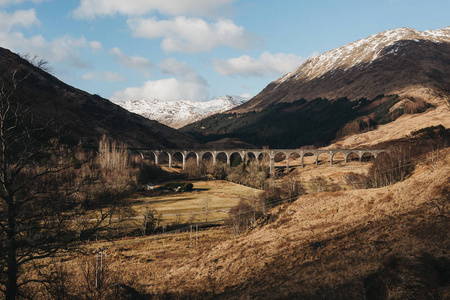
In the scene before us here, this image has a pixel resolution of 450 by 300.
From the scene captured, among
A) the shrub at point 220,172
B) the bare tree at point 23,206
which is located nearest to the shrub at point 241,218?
the bare tree at point 23,206

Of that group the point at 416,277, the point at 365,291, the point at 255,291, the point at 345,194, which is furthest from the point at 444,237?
the point at 345,194

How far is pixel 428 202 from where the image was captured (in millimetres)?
23625

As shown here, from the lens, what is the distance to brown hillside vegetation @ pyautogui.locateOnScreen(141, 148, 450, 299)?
1462cm

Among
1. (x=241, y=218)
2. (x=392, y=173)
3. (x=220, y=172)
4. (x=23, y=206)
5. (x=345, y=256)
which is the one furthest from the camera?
(x=220, y=172)

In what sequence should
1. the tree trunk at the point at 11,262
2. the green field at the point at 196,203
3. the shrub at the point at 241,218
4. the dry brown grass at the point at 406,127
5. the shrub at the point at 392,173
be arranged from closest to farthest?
the tree trunk at the point at 11,262 < the shrub at the point at 241,218 < the shrub at the point at 392,173 < the green field at the point at 196,203 < the dry brown grass at the point at 406,127

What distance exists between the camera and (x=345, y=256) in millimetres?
19109

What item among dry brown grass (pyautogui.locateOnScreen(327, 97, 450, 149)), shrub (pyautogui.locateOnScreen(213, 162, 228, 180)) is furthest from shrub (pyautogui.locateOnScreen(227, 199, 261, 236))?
dry brown grass (pyautogui.locateOnScreen(327, 97, 450, 149))

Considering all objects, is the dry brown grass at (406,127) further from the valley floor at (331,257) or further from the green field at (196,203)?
the valley floor at (331,257)

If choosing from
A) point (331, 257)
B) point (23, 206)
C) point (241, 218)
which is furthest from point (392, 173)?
point (23, 206)

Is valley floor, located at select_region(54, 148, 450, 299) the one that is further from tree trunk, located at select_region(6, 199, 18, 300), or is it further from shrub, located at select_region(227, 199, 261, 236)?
tree trunk, located at select_region(6, 199, 18, 300)

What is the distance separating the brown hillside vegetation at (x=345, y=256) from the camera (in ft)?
48.0

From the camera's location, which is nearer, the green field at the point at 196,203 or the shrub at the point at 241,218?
the shrub at the point at 241,218

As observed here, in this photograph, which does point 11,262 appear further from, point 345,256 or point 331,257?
point 345,256

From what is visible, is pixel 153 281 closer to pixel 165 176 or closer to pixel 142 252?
pixel 142 252
